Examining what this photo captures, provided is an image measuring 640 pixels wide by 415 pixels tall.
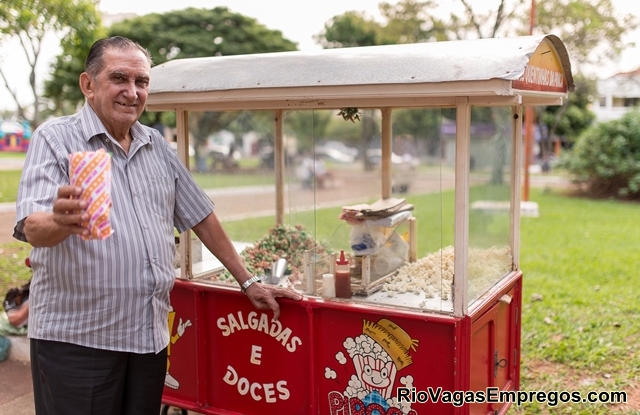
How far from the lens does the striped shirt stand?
7.14 feet

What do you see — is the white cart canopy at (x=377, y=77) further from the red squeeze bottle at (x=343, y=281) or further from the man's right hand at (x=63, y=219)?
the man's right hand at (x=63, y=219)

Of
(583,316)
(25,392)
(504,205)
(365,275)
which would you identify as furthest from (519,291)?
(25,392)

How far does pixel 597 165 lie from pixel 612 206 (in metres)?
1.77

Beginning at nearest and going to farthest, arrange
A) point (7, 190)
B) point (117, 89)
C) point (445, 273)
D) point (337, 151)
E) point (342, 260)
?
point (117, 89) → point (445, 273) → point (342, 260) → point (7, 190) → point (337, 151)

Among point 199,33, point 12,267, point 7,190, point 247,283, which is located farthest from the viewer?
point 199,33

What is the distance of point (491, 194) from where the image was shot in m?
3.70

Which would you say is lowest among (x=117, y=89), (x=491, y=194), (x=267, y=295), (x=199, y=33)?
(x=267, y=295)

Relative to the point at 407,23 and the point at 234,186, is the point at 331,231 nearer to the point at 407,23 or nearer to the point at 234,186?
the point at 234,186

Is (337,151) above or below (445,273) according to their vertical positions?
above

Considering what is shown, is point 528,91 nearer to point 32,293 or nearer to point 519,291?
point 519,291

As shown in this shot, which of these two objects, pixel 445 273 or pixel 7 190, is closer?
pixel 445 273

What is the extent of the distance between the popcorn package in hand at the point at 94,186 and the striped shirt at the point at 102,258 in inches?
11.0

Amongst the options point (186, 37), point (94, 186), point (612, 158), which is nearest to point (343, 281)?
point (94, 186)

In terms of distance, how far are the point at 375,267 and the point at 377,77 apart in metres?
1.16
